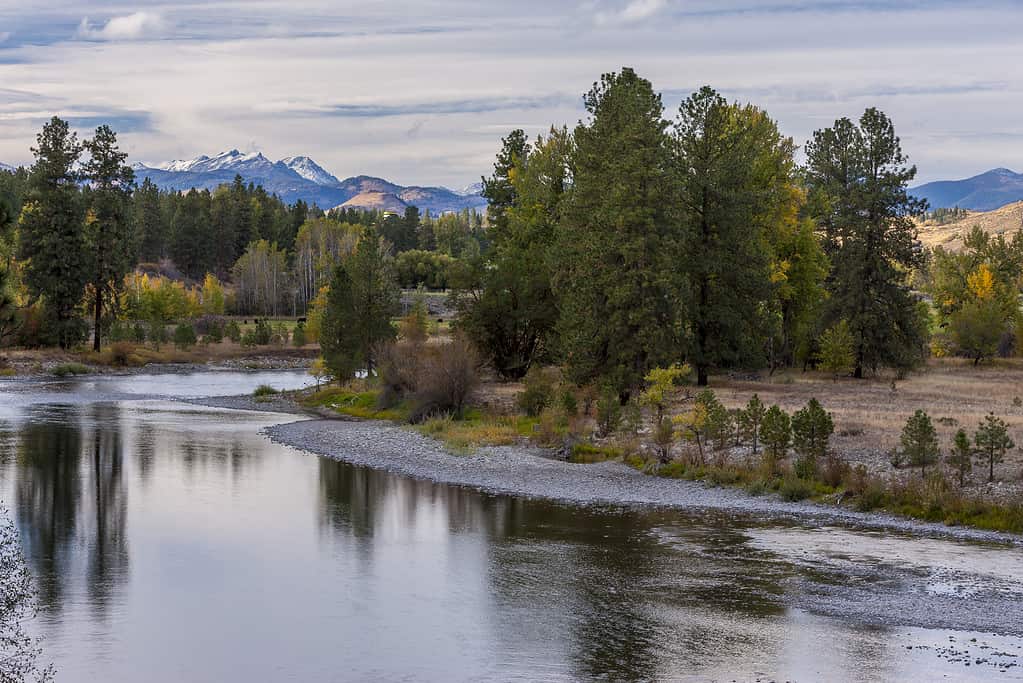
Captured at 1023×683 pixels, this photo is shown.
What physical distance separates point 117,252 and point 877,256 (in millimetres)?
64224

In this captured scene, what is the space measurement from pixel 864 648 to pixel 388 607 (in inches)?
386

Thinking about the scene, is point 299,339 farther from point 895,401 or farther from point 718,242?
point 895,401

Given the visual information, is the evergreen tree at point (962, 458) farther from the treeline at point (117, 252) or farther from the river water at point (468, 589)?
the treeline at point (117, 252)

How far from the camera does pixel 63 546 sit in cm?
2894

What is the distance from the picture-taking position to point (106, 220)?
314 feet

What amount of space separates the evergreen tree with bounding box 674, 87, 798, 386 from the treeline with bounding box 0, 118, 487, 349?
20695 millimetres

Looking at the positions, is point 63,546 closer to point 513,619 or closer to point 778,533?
point 513,619

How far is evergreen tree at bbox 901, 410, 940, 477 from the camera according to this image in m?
33.3

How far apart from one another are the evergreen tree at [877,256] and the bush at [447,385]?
22.3 meters

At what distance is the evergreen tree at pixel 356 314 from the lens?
67.4 metres

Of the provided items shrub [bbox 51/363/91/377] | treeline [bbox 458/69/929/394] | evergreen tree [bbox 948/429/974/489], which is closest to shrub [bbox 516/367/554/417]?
treeline [bbox 458/69/929/394]

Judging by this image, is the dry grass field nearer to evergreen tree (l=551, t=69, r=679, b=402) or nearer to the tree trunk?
evergreen tree (l=551, t=69, r=679, b=402)

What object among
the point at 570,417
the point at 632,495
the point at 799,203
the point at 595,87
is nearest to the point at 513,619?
the point at 632,495

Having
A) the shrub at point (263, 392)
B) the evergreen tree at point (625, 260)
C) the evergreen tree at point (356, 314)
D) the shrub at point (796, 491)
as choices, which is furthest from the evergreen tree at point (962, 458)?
the shrub at point (263, 392)
